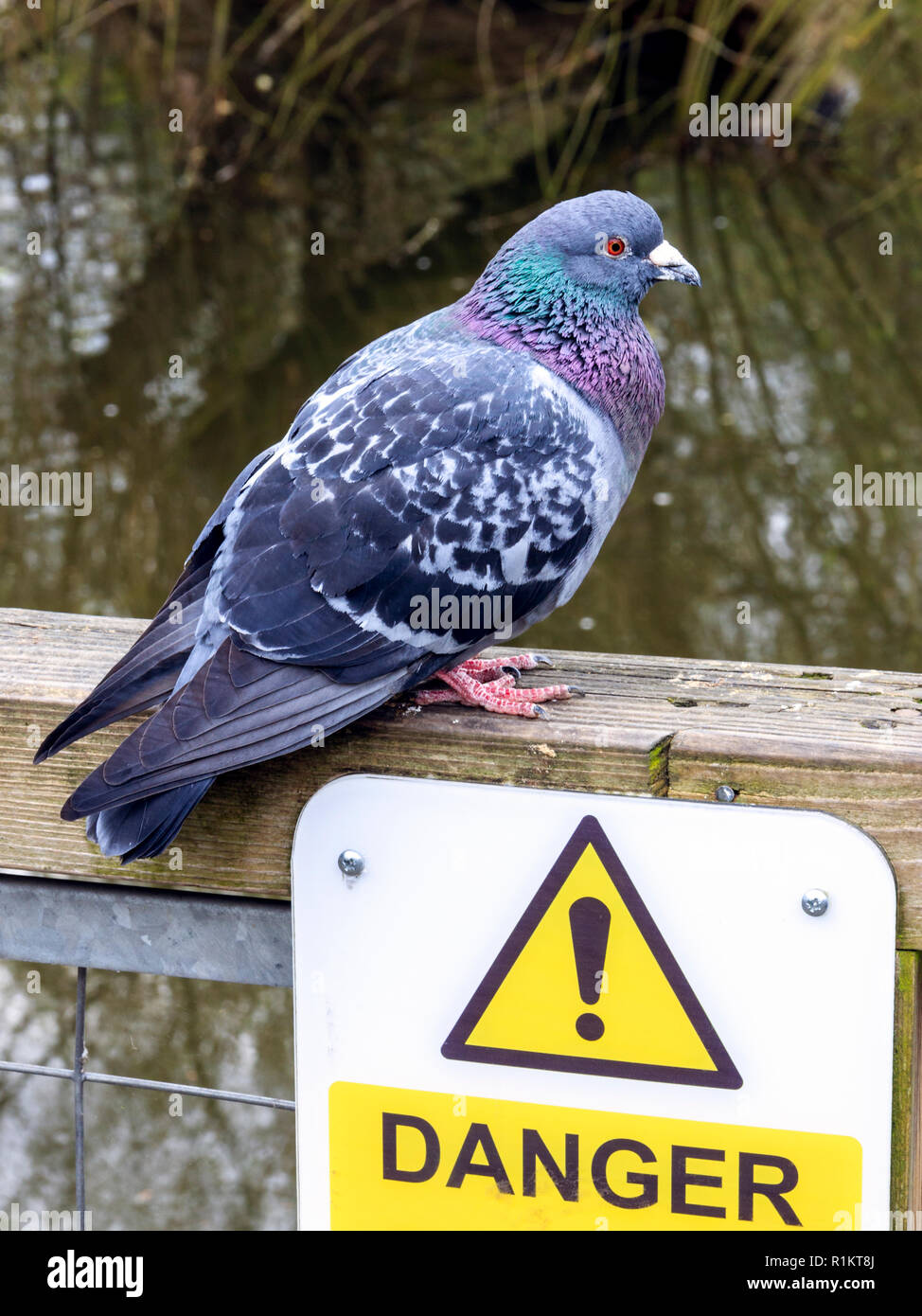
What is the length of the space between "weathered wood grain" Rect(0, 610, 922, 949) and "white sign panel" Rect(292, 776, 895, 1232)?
4 centimetres

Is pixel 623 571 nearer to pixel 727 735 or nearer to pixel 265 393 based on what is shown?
pixel 265 393

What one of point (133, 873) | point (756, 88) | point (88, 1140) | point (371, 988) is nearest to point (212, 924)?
point (133, 873)

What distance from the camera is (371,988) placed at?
171cm

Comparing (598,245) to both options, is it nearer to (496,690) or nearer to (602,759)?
(496,690)

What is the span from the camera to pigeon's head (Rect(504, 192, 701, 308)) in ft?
7.73

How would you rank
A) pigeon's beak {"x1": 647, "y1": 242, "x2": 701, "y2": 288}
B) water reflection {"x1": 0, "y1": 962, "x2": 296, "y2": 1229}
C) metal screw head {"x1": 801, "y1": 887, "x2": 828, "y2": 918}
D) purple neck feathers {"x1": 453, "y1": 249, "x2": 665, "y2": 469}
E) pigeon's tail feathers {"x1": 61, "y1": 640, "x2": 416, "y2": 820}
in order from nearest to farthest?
metal screw head {"x1": 801, "y1": 887, "x2": 828, "y2": 918}, pigeon's tail feathers {"x1": 61, "y1": 640, "x2": 416, "y2": 820}, purple neck feathers {"x1": 453, "y1": 249, "x2": 665, "y2": 469}, pigeon's beak {"x1": 647, "y1": 242, "x2": 701, "y2": 288}, water reflection {"x1": 0, "y1": 962, "x2": 296, "y2": 1229}

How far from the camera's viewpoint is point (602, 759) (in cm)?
162

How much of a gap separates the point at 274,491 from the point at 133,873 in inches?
21.9

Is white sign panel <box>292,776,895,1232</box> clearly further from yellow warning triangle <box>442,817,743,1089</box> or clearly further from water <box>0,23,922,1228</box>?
water <box>0,23,922,1228</box>

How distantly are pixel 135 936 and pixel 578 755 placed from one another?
0.60 m

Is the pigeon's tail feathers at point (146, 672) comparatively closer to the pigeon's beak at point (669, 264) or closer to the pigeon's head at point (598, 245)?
the pigeon's head at point (598, 245)

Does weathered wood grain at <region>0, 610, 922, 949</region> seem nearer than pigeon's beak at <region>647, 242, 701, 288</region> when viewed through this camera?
Yes

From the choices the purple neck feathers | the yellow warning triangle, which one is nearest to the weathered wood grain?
the yellow warning triangle

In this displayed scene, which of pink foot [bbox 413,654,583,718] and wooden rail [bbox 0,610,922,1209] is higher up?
pink foot [bbox 413,654,583,718]
